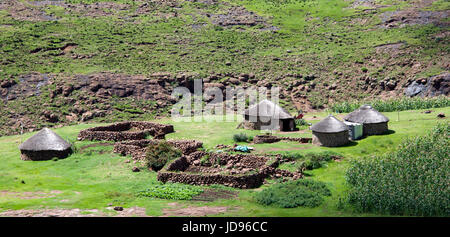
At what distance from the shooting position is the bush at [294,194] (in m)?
21.8

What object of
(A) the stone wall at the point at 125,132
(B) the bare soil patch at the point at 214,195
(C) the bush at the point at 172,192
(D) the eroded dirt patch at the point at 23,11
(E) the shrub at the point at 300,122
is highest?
(D) the eroded dirt patch at the point at 23,11

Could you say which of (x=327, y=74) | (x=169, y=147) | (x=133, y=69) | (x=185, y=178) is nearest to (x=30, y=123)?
(x=133, y=69)

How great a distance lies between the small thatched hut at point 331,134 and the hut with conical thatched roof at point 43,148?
1797cm

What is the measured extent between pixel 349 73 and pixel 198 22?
31460 millimetres

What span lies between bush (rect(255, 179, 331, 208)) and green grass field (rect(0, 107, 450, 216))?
0.41 meters

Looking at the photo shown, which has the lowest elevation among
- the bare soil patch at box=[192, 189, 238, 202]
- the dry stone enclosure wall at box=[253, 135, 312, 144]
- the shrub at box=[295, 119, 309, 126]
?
the bare soil patch at box=[192, 189, 238, 202]

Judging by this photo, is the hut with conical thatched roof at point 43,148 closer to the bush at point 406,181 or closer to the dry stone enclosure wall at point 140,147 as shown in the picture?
the dry stone enclosure wall at point 140,147

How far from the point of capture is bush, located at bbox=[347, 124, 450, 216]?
19844 millimetres

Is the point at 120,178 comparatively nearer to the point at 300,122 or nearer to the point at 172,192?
the point at 172,192

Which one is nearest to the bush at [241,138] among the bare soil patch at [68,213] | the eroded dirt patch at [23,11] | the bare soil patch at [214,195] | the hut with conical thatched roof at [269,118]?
the hut with conical thatched roof at [269,118]

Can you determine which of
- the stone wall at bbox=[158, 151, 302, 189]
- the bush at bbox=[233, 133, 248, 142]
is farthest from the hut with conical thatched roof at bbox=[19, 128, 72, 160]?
the bush at bbox=[233, 133, 248, 142]

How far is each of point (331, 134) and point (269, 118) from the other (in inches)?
360

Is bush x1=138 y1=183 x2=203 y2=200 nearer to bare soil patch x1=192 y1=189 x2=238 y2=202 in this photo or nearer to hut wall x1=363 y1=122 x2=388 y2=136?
bare soil patch x1=192 y1=189 x2=238 y2=202

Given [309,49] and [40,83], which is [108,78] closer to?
[40,83]
